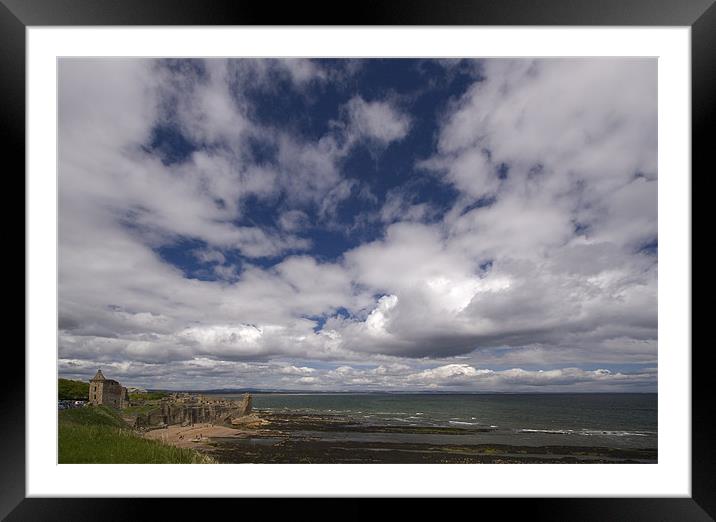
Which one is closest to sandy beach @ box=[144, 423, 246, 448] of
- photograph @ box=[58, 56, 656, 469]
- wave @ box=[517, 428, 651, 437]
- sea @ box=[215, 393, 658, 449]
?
photograph @ box=[58, 56, 656, 469]

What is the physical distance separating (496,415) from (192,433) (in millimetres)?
13597

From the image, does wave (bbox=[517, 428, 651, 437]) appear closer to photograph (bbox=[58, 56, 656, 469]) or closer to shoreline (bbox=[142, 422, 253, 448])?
photograph (bbox=[58, 56, 656, 469])

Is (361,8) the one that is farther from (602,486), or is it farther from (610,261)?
(610,261)

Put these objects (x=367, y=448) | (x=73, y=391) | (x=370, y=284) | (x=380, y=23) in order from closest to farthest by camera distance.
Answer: (x=380, y=23) → (x=367, y=448) → (x=73, y=391) → (x=370, y=284)

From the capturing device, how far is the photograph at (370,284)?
13547mm

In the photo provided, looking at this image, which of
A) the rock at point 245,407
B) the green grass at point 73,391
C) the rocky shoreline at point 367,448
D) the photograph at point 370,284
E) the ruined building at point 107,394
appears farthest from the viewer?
the rock at point 245,407

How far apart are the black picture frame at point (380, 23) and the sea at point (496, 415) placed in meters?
13.5

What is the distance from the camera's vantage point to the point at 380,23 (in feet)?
4.18

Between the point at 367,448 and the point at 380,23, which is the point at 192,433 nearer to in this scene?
the point at 367,448

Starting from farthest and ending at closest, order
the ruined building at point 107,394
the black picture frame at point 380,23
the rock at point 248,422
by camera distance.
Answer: the rock at point 248,422
the ruined building at point 107,394
the black picture frame at point 380,23

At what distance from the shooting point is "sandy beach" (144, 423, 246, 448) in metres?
13.8

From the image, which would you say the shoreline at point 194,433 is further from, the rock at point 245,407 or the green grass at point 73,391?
the green grass at point 73,391

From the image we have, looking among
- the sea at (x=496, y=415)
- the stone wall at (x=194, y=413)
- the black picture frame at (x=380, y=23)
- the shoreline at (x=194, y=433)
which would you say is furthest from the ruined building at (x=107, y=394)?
the black picture frame at (x=380, y=23)

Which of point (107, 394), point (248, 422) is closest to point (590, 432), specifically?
point (248, 422)
